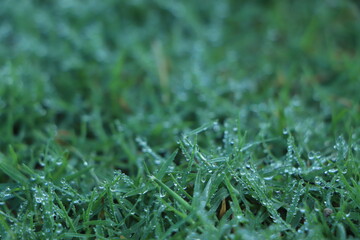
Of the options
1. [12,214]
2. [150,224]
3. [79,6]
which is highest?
[79,6]

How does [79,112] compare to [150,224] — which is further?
[79,112]

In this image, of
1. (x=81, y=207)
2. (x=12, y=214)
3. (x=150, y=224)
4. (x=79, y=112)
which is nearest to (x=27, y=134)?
(x=79, y=112)

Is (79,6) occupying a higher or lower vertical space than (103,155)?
higher

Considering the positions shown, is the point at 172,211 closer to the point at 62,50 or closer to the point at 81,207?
the point at 81,207

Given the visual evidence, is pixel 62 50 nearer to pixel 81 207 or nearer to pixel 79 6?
pixel 79 6

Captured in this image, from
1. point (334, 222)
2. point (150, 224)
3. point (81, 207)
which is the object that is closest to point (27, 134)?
point (81, 207)

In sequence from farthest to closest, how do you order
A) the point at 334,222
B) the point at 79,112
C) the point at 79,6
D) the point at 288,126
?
the point at 79,6, the point at 79,112, the point at 288,126, the point at 334,222

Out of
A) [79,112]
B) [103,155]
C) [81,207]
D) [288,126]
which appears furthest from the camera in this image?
[79,112]
